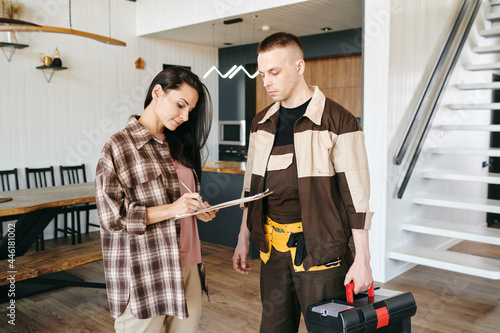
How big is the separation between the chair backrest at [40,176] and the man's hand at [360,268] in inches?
201

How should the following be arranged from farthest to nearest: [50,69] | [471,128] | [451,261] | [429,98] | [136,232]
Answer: [50,69], [429,98], [471,128], [451,261], [136,232]

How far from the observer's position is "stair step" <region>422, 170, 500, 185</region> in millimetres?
3924

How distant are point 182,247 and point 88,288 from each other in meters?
2.70

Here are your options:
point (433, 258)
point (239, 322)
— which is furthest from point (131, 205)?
point (433, 258)

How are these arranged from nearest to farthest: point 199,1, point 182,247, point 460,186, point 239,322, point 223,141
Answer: point 182,247
point 239,322
point 460,186
point 199,1
point 223,141

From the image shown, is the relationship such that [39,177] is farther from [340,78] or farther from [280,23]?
[340,78]

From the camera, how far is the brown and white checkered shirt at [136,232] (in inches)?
56.1

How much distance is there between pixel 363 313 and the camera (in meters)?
1.54

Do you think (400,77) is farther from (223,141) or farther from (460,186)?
(223,141)

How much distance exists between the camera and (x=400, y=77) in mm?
4074

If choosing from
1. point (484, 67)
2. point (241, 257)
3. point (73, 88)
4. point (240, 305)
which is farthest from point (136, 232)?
point (73, 88)

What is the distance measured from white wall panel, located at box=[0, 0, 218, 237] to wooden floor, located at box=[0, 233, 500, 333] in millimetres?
2228

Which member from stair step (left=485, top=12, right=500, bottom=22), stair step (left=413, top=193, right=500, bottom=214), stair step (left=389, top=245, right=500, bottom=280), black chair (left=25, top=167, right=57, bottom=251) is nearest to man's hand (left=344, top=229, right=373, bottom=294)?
stair step (left=389, top=245, right=500, bottom=280)

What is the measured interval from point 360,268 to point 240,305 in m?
1.99
